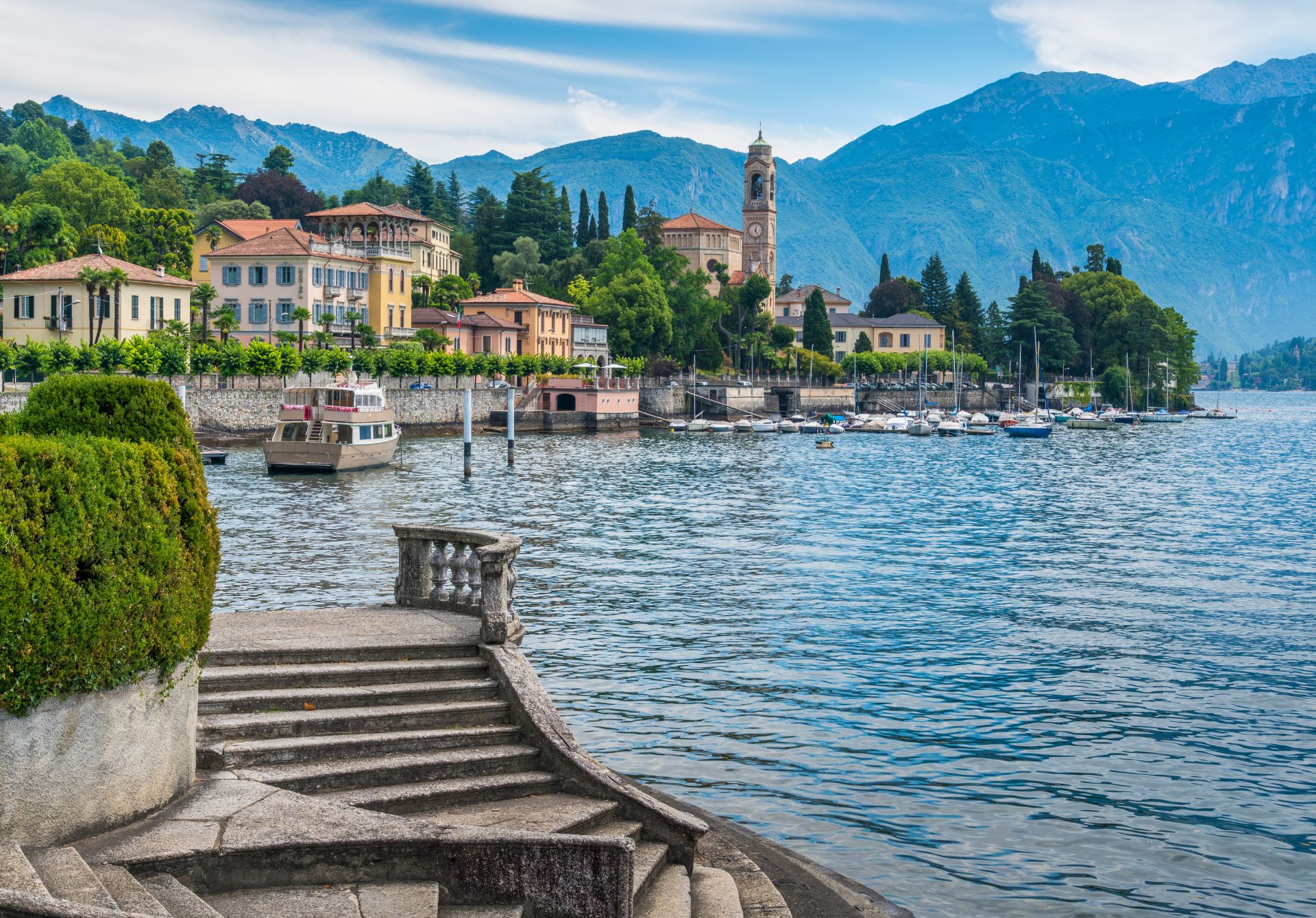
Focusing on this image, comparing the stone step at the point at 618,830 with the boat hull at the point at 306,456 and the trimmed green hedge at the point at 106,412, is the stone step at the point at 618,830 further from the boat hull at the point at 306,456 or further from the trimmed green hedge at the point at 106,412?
the boat hull at the point at 306,456

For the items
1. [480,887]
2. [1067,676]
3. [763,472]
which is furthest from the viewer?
[763,472]

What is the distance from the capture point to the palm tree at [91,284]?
87.0 m

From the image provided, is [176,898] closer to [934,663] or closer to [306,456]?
[934,663]

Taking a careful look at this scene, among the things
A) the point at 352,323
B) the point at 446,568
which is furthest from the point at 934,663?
the point at 352,323

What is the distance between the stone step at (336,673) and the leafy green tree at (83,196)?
12092 centimetres

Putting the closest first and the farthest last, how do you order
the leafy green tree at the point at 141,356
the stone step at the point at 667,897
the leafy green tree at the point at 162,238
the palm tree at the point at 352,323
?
the stone step at the point at 667,897 < the leafy green tree at the point at 141,356 < the palm tree at the point at 352,323 < the leafy green tree at the point at 162,238

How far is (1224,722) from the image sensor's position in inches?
837

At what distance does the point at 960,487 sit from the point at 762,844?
61.1 metres

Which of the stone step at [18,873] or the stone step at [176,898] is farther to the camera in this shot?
the stone step at [176,898]

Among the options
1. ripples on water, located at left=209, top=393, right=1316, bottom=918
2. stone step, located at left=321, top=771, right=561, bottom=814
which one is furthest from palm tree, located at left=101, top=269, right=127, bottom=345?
stone step, located at left=321, top=771, right=561, bottom=814

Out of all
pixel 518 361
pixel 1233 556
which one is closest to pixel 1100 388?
pixel 518 361

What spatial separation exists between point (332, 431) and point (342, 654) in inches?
2317

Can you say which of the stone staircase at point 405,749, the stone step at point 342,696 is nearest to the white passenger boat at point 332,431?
the stone staircase at point 405,749

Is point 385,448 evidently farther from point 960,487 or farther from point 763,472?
point 960,487
